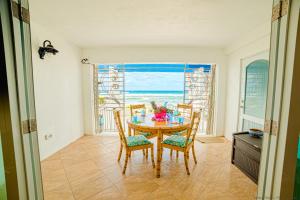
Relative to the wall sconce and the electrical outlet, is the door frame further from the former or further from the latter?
the electrical outlet

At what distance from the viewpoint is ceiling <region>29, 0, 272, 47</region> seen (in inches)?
77.4

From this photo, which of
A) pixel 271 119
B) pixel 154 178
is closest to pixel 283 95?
pixel 271 119

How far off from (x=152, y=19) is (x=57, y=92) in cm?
240

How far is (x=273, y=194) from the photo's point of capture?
0.98 metres

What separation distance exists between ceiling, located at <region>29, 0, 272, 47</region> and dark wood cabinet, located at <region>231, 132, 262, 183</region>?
1899mm

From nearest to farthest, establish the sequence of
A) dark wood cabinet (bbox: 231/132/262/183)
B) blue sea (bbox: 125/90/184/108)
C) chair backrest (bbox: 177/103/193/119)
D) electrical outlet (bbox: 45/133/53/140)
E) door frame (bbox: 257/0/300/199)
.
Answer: door frame (bbox: 257/0/300/199) < dark wood cabinet (bbox: 231/132/262/183) < electrical outlet (bbox: 45/133/53/140) < chair backrest (bbox: 177/103/193/119) < blue sea (bbox: 125/90/184/108)

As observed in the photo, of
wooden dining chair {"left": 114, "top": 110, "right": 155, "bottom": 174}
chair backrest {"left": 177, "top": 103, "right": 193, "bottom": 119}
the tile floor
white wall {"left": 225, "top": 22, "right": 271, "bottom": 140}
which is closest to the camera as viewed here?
the tile floor

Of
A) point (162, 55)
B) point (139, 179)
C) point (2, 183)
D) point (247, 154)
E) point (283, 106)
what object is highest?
point (162, 55)

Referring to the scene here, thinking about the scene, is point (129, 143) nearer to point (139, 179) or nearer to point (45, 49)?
point (139, 179)

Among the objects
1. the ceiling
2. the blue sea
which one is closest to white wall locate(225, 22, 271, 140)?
the ceiling

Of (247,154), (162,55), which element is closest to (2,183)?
(247,154)

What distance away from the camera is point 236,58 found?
352cm

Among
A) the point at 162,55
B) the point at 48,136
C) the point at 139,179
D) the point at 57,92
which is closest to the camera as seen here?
the point at 139,179

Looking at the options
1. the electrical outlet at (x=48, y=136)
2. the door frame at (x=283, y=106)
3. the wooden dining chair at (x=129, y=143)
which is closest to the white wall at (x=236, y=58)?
the door frame at (x=283, y=106)
